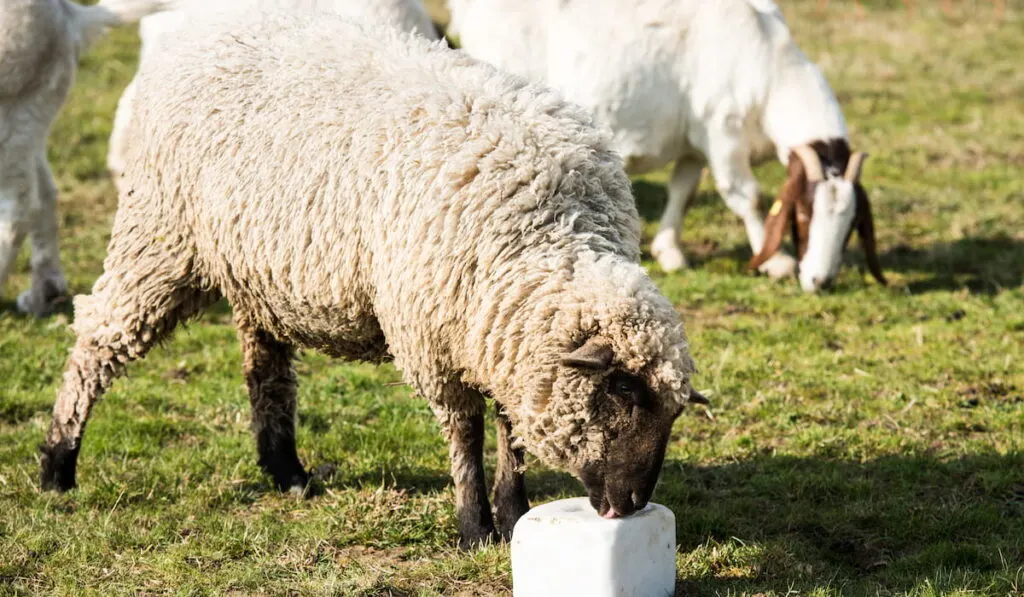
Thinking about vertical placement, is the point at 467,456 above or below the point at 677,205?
Answer: above

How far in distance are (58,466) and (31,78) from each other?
9.25 feet

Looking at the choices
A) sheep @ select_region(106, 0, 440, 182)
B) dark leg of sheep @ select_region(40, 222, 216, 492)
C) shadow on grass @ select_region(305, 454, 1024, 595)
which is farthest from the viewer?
sheep @ select_region(106, 0, 440, 182)

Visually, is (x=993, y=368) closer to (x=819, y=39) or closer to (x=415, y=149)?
(x=415, y=149)

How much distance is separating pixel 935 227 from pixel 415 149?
6504 millimetres

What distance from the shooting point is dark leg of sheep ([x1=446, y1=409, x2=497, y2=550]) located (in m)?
4.16

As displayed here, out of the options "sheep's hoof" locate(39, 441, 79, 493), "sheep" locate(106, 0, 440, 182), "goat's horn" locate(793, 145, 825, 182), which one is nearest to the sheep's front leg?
"sheep's hoof" locate(39, 441, 79, 493)

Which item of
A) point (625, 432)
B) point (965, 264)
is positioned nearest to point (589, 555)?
point (625, 432)

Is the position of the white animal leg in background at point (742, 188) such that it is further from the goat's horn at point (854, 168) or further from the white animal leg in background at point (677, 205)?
the goat's horn at point (854, 168)

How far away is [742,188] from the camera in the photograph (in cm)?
848

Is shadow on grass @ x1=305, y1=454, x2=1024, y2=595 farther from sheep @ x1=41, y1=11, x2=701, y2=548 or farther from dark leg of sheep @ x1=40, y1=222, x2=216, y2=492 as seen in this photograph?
dark leg of sheep @ x1=40, y1=222, x2=216, y2=492

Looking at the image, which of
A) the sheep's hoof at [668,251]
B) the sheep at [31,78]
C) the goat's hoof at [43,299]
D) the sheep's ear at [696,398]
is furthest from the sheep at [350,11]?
the sheep's ear at [696,398]

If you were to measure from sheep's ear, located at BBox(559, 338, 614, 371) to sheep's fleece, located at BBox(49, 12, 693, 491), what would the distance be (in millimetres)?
39

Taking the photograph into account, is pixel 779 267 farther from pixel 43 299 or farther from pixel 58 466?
pixel 58 466

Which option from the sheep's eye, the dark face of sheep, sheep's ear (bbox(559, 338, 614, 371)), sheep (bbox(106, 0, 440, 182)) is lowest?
the dark face of sheep
